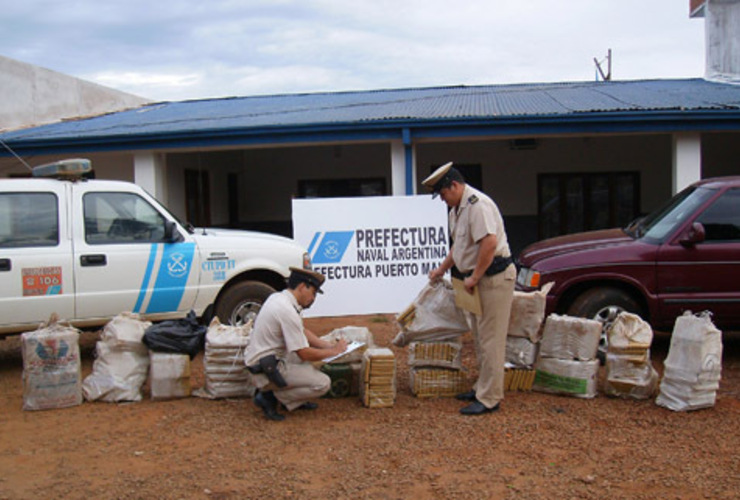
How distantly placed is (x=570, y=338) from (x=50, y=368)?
421 centimetres

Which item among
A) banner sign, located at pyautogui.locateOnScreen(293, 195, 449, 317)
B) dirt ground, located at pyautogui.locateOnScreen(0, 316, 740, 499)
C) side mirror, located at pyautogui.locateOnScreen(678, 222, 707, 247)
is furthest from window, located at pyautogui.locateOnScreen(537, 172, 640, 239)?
dirt ground, located at pyautogui.locateOnScreen(0, 316, 740, 499)

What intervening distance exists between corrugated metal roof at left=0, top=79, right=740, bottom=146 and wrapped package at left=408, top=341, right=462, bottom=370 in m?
5.29

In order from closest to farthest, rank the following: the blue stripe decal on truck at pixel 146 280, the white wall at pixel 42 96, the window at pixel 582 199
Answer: the blue stripe decal on truck at pixel 146 280 → the white wall at pixel 42 96 → the window at pixel 582 199

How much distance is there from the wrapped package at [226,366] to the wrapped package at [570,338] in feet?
8.20

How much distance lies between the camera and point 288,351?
16.9 feet

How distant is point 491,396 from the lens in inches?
211

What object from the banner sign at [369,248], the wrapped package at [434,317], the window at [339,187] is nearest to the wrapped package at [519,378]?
the wrapped package at [434,317]

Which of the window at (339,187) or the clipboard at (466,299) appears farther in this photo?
the window at (339,187)

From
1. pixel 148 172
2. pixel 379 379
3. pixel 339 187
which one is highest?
pixel 148 172

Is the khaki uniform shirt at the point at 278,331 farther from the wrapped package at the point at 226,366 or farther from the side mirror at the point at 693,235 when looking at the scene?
the side mirror at the point at 693,235

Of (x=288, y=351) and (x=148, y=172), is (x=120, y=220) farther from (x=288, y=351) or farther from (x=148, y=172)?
(x=148, y=172)

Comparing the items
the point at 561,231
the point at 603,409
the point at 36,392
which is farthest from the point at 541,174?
the point at 36,392

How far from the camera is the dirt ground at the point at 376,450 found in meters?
4.06

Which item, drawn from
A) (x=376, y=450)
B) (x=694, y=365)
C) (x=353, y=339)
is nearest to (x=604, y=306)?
(x=694, y=365)
